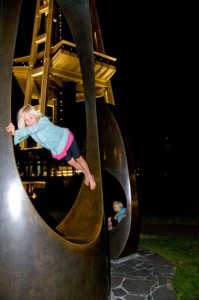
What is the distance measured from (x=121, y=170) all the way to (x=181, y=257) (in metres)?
2.56

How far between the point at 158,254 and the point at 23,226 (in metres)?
5.20

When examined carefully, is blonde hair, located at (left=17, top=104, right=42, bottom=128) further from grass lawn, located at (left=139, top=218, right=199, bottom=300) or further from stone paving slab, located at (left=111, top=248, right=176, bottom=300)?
grass lawn, located at (left=139, top=218, right=199, bottom=300)

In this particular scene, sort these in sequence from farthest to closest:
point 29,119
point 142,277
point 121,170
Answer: point 121,170
point 142,277
point 29,119

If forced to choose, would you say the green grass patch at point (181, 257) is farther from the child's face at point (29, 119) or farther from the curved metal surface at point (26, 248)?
the child's face at point (29, 119)

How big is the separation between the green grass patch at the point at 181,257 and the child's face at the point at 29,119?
3567mm

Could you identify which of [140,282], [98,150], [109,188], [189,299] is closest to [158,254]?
[140,282]

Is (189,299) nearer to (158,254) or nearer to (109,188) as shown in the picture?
(158,254)

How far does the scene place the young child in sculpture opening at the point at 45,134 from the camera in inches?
129

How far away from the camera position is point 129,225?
6.75 m

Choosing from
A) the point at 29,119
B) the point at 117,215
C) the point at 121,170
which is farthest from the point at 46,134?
the point at 117,215

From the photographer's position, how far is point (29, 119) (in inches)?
136

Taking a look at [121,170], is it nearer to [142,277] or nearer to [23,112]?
[142,277]

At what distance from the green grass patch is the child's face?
140 inches

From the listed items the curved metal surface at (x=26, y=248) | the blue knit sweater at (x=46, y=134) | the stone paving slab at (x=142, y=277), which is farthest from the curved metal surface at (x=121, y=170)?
the curved metal surface at (x=26, y=248)
